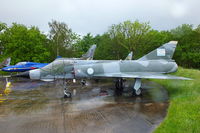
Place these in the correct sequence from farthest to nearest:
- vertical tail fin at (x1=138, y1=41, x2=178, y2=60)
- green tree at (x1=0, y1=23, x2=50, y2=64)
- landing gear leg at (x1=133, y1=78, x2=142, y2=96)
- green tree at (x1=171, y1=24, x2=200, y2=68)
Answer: green tree at (x1=171, y1=24, x2=200, y2=68) < green tree at (x1=0, y1=23, x2=50, y2=64) < vertical tail fin at (x1=138, y1=41, x2=178, y2=60) < landing gear leg at (x1=133, y1=78, x2=142, y2=96)

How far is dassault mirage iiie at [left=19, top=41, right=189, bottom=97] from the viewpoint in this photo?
8.38 meters

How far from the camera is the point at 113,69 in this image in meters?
9.39

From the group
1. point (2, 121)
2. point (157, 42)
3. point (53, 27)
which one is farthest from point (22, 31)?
point (157, 42)

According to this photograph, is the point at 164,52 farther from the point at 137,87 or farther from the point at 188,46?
the point at 188,46

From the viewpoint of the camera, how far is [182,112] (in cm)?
536

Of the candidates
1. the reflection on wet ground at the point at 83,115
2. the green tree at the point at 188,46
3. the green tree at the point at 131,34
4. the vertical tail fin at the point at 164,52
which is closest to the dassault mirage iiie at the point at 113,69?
the vertical tail fin at the point at 164,52

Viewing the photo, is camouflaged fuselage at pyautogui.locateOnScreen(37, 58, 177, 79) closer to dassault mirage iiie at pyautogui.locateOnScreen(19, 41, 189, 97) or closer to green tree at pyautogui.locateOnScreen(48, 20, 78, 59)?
dassault mirage iiie at pyautogui.locateOnScreen(19, 41, 189, 97)

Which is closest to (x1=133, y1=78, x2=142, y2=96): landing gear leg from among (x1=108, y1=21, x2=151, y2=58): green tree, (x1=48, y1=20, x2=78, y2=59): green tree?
(x1=48, y1=20, x2=78, y2=59): green tree

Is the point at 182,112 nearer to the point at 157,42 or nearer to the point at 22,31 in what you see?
the point at 22,31

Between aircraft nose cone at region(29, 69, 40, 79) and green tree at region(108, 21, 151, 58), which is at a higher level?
green tree at region(108, 21, 151, 58)

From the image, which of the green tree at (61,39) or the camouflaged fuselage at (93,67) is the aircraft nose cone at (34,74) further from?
the green tree at (61,39)

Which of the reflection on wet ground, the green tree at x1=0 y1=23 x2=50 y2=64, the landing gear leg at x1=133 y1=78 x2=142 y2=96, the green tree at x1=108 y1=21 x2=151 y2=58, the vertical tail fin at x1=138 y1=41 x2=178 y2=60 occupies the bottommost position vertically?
the reflection on wet ground

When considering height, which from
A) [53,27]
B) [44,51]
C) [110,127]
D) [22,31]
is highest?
[53,27]

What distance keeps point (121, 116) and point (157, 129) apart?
153cm
